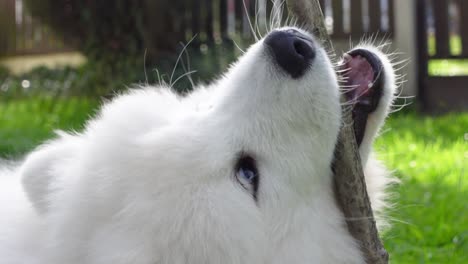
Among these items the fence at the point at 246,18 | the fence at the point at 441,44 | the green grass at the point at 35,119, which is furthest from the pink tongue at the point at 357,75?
the fence at the point at 441,44

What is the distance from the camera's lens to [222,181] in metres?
2.21

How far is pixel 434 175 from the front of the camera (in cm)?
465

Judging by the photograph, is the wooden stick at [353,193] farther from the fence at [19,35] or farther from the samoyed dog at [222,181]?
the fence at [19,35]

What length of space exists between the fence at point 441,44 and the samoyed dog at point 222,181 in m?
6.48

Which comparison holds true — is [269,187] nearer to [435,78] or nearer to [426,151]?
[426,151]

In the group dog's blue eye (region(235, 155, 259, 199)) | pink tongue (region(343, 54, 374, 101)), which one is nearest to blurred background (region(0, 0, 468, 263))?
pink tongue (region(343, 54, 374, 101))

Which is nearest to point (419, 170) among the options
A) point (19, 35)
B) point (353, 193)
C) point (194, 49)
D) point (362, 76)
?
point (362, 76)

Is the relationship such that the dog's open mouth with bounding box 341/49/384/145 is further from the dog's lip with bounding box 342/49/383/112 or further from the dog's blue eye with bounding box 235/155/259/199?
the dog's blue eye with bounding box 235/155/259/199

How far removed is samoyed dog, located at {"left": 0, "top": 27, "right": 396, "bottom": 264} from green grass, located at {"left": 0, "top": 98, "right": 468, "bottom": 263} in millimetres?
855

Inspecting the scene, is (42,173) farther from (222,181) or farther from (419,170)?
(419,170)

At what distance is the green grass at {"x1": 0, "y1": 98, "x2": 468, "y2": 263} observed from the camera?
3568 mm

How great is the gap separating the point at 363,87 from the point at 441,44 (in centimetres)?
689

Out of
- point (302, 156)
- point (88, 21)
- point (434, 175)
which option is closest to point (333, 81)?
point (302, 156)

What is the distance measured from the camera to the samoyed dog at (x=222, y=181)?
218 cm
